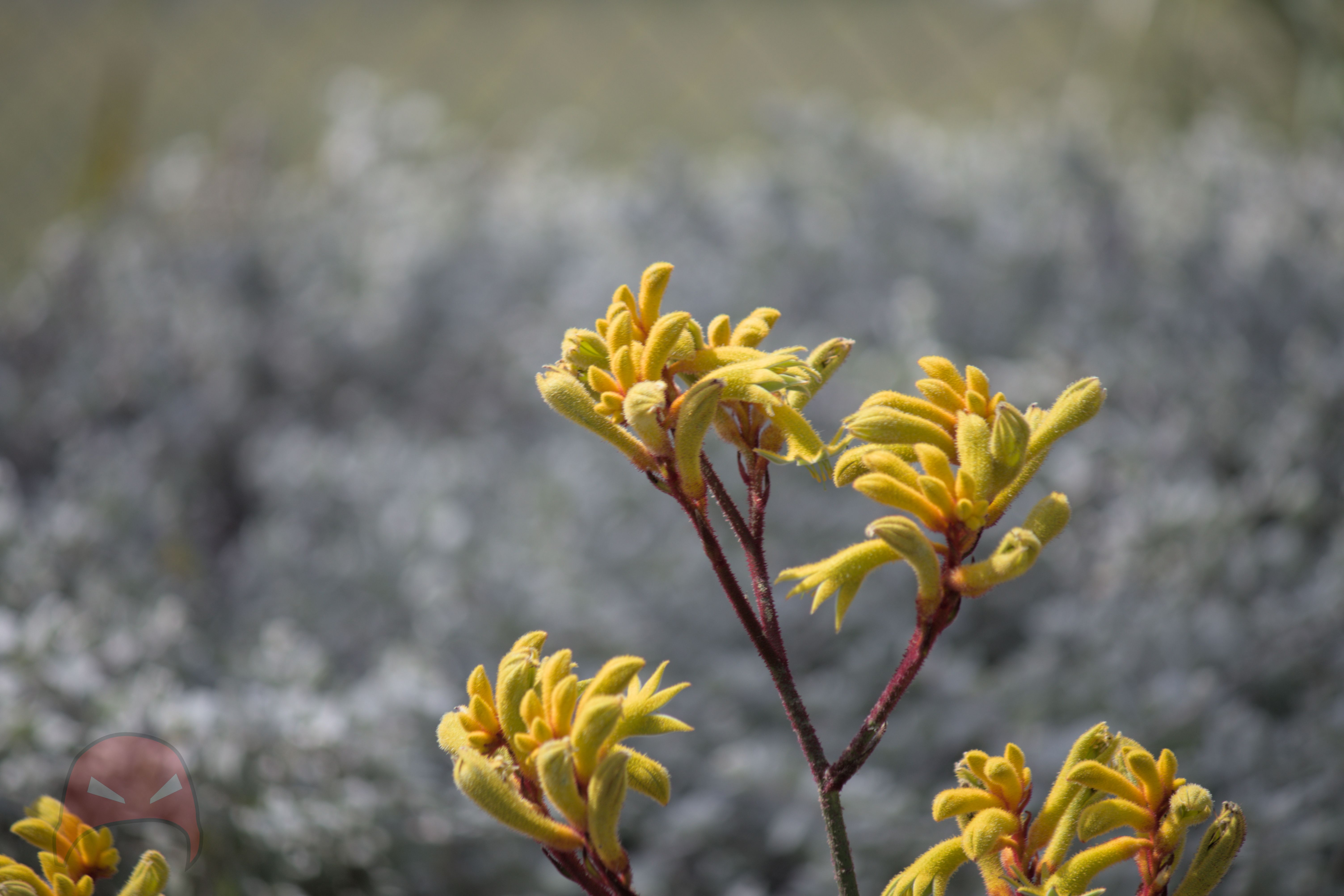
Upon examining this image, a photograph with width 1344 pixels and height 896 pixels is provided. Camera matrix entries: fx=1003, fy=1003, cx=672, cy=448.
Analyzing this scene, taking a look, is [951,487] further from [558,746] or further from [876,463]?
[558,746]

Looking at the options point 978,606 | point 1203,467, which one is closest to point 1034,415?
point 978,606

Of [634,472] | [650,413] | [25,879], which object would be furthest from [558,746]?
[634,472]

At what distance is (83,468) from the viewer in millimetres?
1447

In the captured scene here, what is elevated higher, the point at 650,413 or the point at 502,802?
the point at 650,413

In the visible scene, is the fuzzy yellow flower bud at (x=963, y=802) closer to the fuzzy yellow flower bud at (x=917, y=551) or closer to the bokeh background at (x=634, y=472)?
the fuzzy yellow flower bud at (x=917, y=551)

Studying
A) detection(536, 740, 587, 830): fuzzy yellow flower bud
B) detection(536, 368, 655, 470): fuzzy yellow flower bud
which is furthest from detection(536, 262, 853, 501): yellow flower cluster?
detection(536, 740, 587, 830): fuzzy yellow flower bud

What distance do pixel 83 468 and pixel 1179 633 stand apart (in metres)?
1.46

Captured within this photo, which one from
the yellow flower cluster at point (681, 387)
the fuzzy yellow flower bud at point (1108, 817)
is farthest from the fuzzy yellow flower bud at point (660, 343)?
the fuzzy yellow flower bud at point (1108, 817)

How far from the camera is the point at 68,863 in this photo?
0.40 meters

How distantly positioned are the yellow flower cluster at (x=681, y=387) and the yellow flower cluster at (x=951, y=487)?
2cm

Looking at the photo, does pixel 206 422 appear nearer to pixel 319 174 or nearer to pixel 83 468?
pixel 83 468

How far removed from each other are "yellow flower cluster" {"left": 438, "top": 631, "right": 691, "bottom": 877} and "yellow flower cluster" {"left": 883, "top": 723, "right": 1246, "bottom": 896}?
0.10 meters

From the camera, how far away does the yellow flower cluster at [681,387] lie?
1.12ft

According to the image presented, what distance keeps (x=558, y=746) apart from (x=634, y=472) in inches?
42.2
